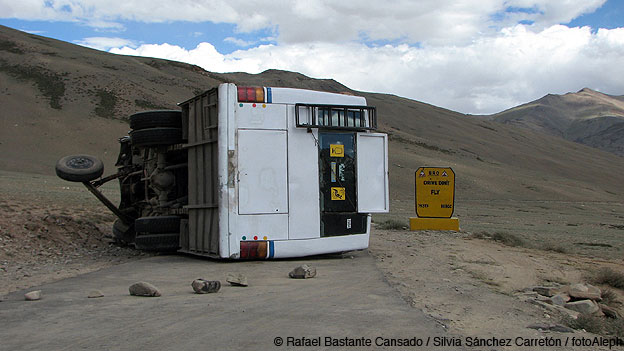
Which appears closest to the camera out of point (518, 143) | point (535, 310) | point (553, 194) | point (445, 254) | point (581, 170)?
point (535, 310)

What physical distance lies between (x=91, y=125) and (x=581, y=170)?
203 feet

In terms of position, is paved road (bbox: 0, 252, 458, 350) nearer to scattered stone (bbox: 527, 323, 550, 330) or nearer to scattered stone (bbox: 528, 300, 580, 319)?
scattered stone (bbox: 527, 323, 550, 330)

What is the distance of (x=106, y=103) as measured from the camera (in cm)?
5644

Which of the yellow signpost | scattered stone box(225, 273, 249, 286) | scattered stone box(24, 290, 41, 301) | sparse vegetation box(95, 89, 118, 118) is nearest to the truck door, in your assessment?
scattered stone box(225, 273, 249, 286)

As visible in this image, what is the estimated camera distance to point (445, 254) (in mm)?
10914

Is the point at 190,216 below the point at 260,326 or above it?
above

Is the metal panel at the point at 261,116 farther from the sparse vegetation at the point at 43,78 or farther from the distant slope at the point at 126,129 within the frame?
the sparse vegetation at the point at 43,78

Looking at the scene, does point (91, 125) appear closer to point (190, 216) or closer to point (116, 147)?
point (116, 147)

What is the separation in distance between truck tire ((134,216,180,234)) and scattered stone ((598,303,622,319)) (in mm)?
6714

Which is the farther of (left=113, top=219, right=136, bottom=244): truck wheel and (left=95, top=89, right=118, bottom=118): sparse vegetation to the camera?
(left=95, top=89, right=118, bottom=118): sparse vegetation

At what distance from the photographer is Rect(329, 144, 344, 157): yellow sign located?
9758 millimetres

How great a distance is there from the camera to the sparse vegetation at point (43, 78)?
55312mm

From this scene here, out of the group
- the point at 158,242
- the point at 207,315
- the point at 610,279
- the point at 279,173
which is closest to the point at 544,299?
the point at 610,279

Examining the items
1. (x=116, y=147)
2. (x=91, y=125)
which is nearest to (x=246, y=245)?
(x=116, y=147)
